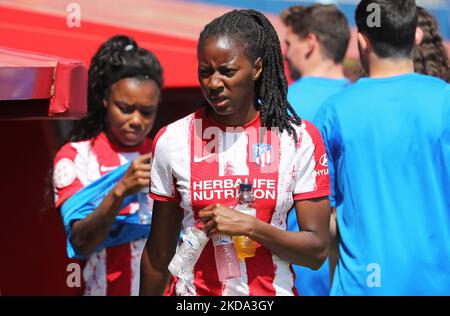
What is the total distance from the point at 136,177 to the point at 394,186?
125 centimetres

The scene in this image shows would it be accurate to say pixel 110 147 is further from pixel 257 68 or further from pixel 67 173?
pixel 257 68

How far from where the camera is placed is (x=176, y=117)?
6492mm

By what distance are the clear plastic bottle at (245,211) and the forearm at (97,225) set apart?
126 cm

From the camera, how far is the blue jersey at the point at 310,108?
4672 millimetres

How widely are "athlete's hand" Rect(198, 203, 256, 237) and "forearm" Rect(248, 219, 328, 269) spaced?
1.1 inches

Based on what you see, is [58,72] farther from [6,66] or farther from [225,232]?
[225,232]

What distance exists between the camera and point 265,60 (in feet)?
10.9

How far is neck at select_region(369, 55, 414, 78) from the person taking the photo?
160 inches

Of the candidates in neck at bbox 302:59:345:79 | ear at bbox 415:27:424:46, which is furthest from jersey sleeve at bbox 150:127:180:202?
neck at bbox 302:59:345:79

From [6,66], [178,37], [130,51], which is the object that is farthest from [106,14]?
[6,66]

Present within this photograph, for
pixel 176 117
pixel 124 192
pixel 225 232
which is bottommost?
pixel 225 232

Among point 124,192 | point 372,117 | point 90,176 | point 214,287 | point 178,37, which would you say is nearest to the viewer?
point 214,287

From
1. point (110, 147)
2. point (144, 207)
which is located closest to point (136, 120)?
point (110, 147)

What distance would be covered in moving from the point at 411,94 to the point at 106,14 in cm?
307
